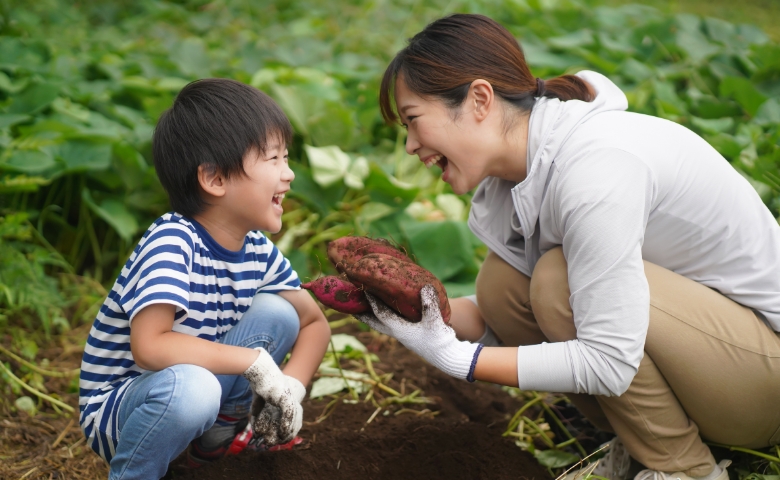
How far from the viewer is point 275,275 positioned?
183cm

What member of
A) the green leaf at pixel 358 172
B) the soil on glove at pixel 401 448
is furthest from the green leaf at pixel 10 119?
the soil on glove at pixel 401 448

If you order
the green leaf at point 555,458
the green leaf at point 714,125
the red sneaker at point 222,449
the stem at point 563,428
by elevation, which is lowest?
the stem at point 563,428

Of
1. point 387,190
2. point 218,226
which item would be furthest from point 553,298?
point 387,190

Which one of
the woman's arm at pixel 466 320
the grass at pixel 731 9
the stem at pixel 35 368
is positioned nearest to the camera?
the woman's arm at pixel 466 320

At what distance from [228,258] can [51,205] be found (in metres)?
1.39

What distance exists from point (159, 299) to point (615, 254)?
2.96 feet

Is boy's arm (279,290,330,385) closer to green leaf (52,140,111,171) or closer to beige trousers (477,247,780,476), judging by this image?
beige trousers (477,247,780,476)

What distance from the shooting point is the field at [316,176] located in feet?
6.64

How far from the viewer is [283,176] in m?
1.68

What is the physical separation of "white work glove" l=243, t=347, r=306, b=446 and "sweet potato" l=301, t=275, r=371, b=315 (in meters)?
0.18

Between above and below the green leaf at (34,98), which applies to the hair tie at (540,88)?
above

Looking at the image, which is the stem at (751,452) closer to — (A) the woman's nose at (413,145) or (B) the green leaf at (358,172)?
(A) the woman's nose at (413,145)

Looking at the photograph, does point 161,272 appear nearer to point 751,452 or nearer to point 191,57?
point 751,452

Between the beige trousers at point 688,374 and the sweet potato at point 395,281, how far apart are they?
303 mm
